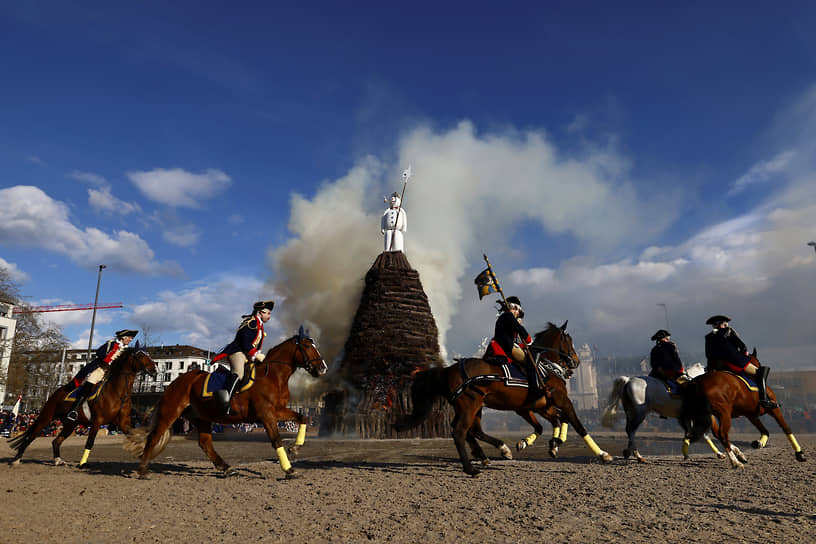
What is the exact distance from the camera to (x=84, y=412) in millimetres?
10641

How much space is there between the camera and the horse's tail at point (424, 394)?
9547 mm

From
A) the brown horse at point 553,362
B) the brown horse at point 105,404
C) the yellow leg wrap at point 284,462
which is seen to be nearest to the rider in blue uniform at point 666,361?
the brown horse at point 553,362

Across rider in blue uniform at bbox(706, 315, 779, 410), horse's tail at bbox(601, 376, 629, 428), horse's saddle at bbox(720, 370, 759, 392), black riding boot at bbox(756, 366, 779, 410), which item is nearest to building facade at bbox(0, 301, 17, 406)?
horse's tail at bbox(601, 376, 629, 428)

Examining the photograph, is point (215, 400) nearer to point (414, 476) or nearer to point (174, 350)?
point (414, 476)

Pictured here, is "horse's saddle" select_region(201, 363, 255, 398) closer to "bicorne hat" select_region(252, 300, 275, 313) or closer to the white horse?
"bicorne hat" select_region(252, 300, 275, 313)

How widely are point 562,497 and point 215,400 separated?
576 cm

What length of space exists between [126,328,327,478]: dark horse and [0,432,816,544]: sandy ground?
534 millimetres

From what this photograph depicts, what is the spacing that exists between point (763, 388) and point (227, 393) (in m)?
10.6

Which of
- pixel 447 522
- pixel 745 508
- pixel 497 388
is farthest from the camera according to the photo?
pixel 497 388

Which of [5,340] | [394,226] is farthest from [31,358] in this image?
[394,226]

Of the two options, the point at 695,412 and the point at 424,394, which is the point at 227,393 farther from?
the point at 695,412

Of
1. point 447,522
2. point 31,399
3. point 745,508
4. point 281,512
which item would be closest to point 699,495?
point 745,508

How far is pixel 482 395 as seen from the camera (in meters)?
9.04

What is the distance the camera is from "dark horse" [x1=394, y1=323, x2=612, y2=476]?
29.1 ft
